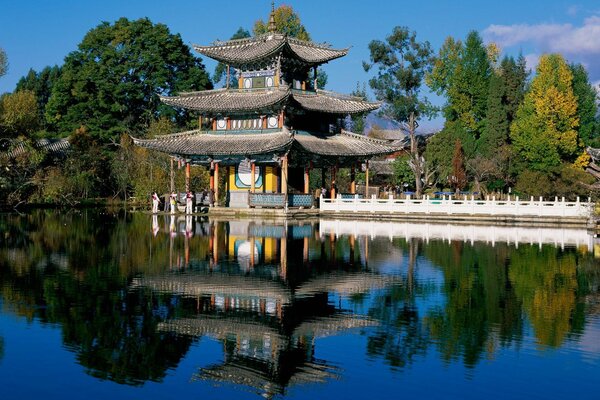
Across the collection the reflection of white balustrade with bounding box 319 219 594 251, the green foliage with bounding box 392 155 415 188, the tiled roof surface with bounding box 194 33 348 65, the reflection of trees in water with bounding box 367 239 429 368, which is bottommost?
the reflection of trees in water with bounding box 367 239 429 368

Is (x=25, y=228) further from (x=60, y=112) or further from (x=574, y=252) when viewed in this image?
(x=60, y=112)

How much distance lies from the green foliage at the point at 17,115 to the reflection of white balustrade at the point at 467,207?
20221mm

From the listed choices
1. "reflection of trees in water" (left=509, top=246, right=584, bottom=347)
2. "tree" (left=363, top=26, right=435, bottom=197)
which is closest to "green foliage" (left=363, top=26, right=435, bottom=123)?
"tree" (left=363, top=26, right=435, bottom=197)

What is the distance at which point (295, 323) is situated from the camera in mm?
13289

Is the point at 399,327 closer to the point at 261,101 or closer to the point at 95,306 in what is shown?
the point at 95,306

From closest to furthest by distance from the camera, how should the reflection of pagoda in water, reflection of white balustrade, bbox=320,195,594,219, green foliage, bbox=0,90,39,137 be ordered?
the reflection of pagoda in water
reflection of white balustrade, bbox=320,195,594,219
green foliage, bbox=0,90,39,137

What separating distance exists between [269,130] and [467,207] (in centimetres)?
1231

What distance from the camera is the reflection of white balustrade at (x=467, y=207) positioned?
4025 cm

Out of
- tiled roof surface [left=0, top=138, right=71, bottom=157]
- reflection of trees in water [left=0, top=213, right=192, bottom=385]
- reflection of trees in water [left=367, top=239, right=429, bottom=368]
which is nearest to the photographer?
reflection of trees in water [left=0, top=213, right=192, bottom=385]

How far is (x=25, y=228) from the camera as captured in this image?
3372cm

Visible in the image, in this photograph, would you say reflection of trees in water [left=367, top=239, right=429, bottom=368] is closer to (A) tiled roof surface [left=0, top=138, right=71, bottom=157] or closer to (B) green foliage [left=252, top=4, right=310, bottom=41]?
(A) tiled roof surface [left=0, top=138, right=71, bottom=157]

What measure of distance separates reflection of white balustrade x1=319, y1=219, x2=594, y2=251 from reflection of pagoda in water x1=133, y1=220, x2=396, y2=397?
266 inches

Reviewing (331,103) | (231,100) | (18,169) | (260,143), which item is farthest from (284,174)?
(18,169)

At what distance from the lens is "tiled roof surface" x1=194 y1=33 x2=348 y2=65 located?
47.3 metres
